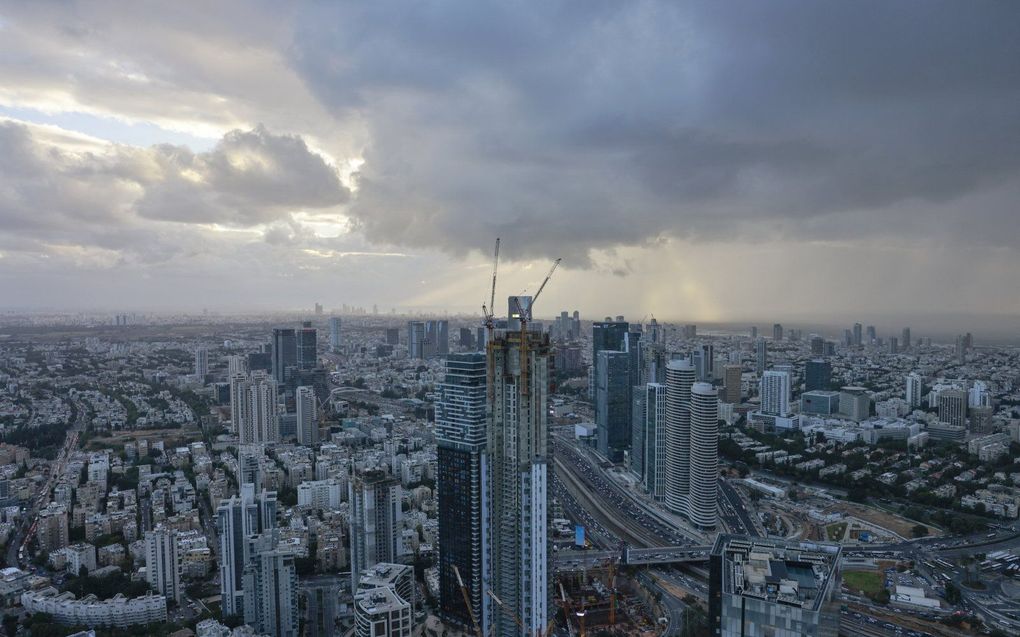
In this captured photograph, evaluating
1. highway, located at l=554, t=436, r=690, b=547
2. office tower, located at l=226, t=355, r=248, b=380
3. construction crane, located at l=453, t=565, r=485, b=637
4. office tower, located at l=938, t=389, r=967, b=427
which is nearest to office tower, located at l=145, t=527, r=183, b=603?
construction crane, located at l=453, t=565, r=485, b=637

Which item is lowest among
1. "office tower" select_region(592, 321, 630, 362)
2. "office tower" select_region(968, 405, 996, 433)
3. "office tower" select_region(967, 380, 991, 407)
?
"office tower" select_region(968, 405, 996, 433)

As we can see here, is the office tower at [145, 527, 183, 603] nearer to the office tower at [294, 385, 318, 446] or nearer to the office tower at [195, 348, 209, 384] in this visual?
the office tower at [294, 385, 318, 446]

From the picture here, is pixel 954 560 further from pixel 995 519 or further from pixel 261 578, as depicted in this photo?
pixel 261 578

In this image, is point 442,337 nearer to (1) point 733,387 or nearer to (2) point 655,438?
(1) point 733,387

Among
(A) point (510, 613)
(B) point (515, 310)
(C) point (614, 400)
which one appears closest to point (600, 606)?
(A) point (510, 613)

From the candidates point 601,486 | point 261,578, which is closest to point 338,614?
point 261,578
